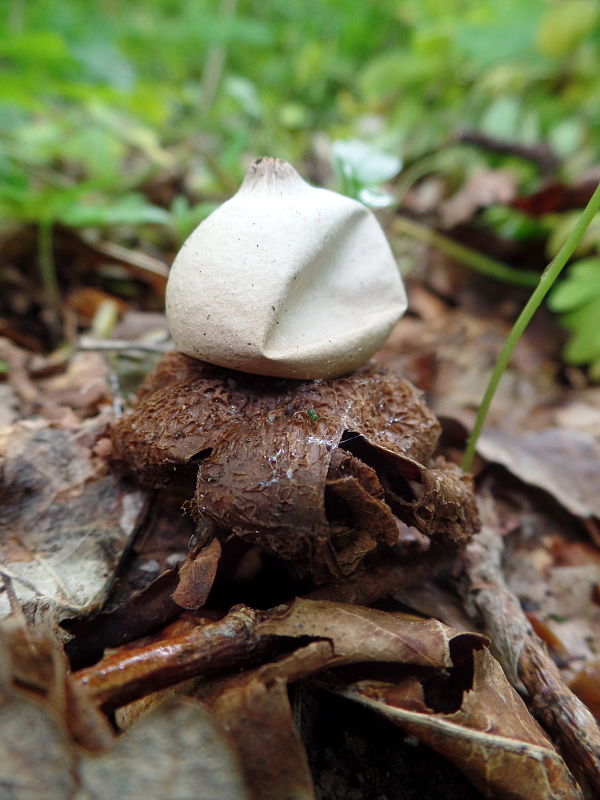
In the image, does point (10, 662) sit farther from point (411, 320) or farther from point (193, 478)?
point (411, 320)

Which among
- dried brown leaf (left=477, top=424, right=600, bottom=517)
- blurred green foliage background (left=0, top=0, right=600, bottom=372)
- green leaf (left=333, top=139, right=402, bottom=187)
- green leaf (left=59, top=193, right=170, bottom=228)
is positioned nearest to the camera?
dried brown leaf (left=477, top=424, right=600, bottom=517)

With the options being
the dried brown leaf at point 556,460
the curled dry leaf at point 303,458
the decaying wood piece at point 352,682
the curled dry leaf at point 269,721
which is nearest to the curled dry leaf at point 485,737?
the decaying wood piece at point 352,682

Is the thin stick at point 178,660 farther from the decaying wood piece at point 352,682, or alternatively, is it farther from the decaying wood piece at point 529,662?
the decaying wood piece at point 529,662

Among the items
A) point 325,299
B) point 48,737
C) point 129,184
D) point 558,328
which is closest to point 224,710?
point 48,737

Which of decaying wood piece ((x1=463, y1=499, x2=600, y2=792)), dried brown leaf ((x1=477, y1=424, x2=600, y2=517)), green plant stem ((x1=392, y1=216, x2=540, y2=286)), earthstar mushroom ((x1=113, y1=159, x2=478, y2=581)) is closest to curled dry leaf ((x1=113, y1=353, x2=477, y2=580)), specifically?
earthstar mushroom ((x1=113, y1=159, x2=478, y2=581))

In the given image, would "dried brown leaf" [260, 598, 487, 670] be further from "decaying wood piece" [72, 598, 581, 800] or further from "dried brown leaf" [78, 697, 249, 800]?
"dried brown leaf" [78, 697, 249, 800]

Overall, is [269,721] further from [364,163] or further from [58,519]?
[364,163]
